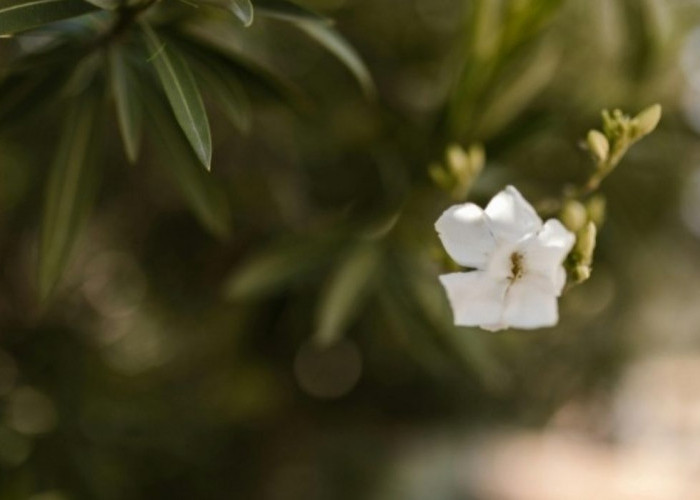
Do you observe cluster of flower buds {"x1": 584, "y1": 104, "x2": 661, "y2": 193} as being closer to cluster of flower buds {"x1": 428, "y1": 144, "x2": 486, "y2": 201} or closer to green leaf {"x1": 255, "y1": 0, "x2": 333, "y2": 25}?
cluster of flower buds {"x1": 428, "y1": 144, "x2": 486, "y2": 201}

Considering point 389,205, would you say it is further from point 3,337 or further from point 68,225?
point 3,337

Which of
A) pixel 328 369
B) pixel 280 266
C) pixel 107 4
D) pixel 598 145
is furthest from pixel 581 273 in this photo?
pixel 328 369

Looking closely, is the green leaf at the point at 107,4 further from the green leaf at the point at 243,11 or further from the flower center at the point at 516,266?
the flower center at the point at 516,266

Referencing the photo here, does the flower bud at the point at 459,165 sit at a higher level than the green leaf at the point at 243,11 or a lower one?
lower

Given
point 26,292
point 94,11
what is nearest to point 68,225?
point 94,11

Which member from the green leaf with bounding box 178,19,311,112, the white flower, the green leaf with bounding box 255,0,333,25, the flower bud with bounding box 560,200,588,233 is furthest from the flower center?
the green leaf with bounding box 178,19,311,112

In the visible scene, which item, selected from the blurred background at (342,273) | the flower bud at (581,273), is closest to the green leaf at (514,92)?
the blurred background at (342,273)
